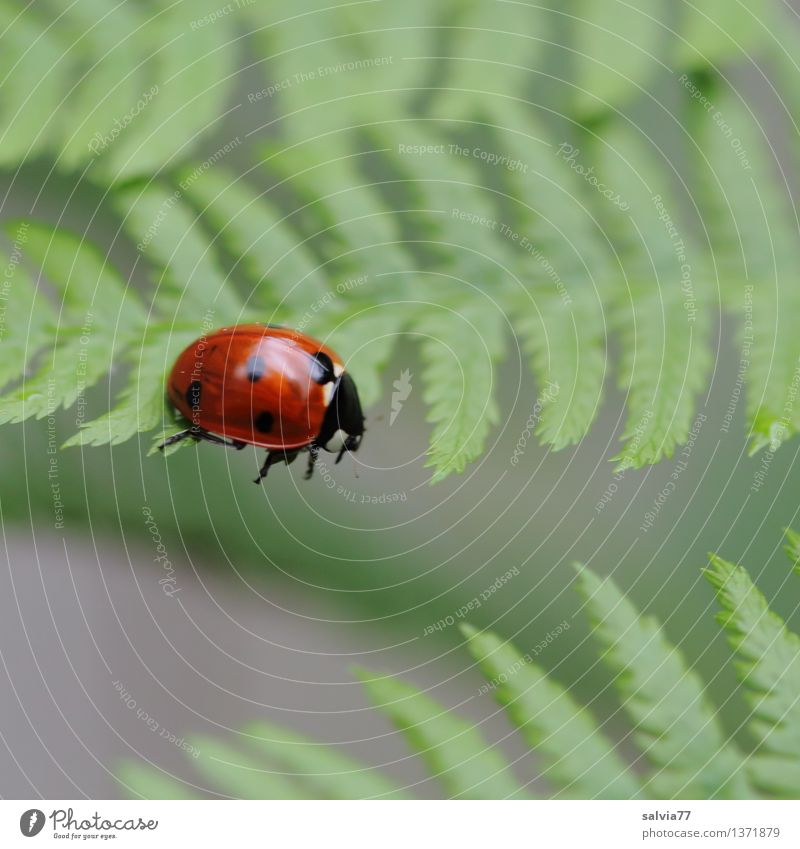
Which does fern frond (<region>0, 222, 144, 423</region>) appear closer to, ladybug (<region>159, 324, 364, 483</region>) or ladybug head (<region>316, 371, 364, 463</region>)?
ladybug (<region>159, 324, 364, 483</region>)

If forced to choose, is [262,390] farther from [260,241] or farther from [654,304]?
[654,304]

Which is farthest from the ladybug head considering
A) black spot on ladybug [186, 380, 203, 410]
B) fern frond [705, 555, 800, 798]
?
fern frond [705, 555, 800, 798]

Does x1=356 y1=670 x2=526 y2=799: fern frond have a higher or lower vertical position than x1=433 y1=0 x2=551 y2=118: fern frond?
lower

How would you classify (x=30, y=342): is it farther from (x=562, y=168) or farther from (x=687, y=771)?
(x=687, y=771)

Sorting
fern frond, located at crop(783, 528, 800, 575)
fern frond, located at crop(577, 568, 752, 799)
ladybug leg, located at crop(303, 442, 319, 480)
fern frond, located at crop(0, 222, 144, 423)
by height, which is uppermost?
fern frond, located at crop(0, 222, 144, 423)

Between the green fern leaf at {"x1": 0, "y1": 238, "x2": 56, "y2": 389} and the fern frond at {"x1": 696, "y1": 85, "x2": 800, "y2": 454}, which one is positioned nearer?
the green fern leaf at {"x1": 0, "y1": 238, "x2": 56, "y2": 389}
